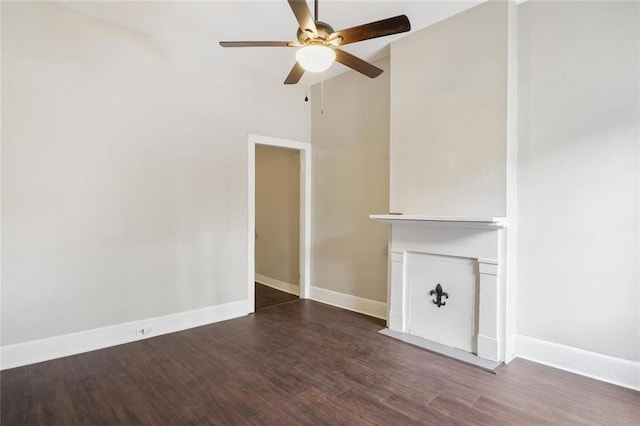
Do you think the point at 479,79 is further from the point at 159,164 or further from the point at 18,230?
the point at 18,230

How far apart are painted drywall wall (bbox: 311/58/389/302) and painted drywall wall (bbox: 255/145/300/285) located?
1.69ft

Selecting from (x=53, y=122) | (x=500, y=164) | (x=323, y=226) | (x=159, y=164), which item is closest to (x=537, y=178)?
(x=500, y=164)

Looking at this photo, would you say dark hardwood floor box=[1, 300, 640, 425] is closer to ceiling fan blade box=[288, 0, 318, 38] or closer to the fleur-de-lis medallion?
the fleur-de-lis medallion

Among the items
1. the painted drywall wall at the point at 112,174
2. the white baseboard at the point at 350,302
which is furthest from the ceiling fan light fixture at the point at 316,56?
the white baseboard at the point at 350,302

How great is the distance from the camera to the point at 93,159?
3049mm

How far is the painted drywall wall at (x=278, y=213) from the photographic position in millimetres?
5184

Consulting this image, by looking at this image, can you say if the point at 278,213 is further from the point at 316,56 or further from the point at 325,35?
the point at 325,35

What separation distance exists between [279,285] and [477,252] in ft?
11.2

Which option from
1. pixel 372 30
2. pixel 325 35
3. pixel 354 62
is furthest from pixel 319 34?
pixel 354 62

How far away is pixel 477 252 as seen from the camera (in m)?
2.87

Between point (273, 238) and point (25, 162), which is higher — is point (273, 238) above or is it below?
below

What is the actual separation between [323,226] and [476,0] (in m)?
3.06

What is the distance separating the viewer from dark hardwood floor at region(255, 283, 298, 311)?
4.49m

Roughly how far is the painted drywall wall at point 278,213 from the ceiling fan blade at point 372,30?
2.97 metres
